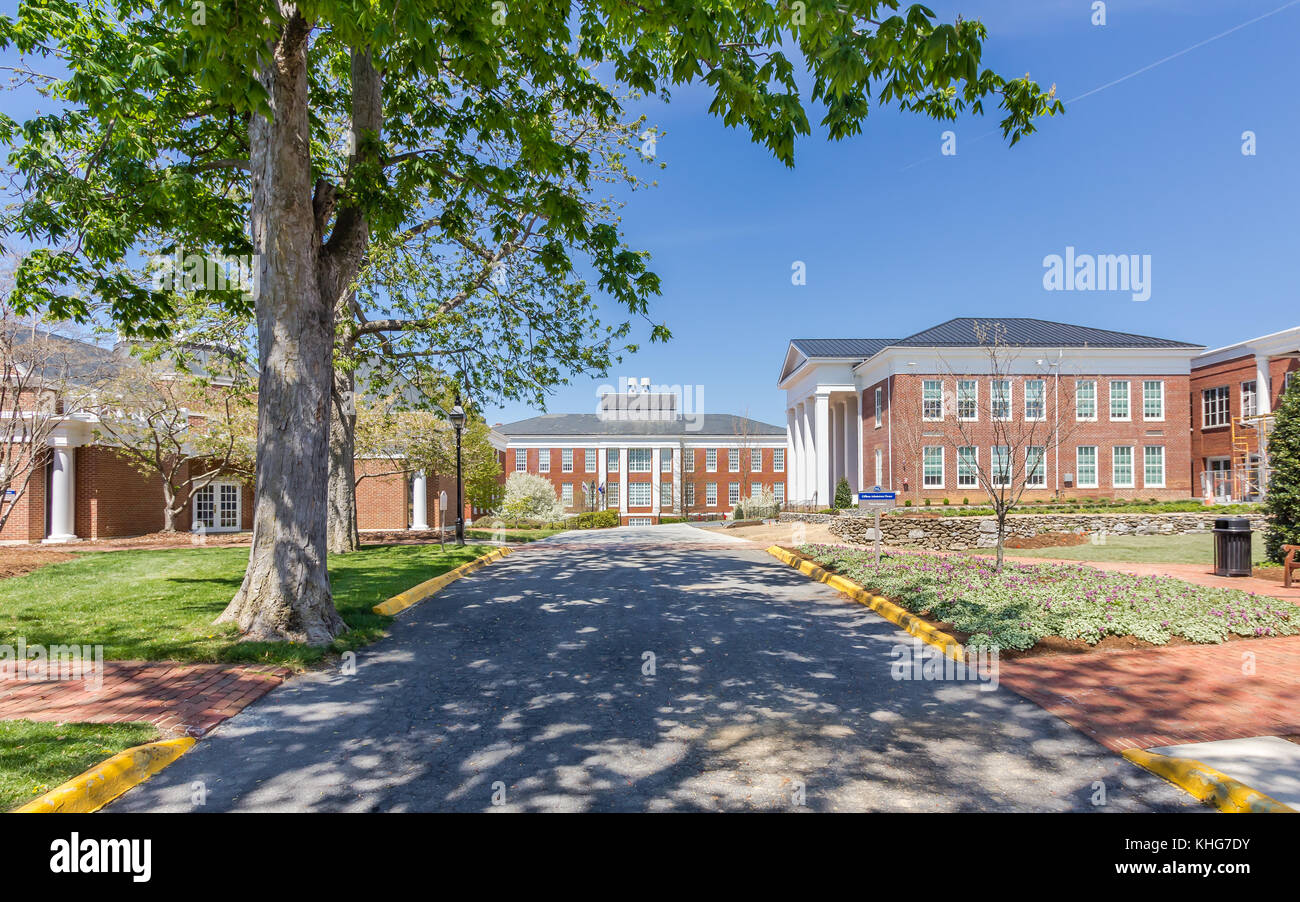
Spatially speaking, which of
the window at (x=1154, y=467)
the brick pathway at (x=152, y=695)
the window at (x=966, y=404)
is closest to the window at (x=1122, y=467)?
the window at (x=1154, y=467)

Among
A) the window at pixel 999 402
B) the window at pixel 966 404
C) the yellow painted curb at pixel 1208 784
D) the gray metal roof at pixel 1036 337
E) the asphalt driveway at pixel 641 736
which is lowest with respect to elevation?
the asphalt driveway at pixel 641 736

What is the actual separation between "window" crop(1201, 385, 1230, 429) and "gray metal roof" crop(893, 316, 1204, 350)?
3647 mm

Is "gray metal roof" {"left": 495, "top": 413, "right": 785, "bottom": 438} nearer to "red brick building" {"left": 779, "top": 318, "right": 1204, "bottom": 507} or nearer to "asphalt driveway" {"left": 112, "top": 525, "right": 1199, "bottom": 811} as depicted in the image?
"red brick building" {"left": 779, "top": 318, "right": 1204, "bottom": 507}

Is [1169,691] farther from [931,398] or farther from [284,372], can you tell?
[931,398]

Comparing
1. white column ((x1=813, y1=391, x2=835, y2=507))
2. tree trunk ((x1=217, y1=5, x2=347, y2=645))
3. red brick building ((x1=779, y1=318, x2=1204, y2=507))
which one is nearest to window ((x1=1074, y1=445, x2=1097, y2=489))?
red brick building ((x1=779, y1=318, x2=1204, y2=507))

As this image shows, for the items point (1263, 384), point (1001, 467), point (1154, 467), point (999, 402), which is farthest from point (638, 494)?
point (1001, 467)

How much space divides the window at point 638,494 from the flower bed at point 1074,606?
181 feet

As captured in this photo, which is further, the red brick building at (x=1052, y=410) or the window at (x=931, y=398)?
the window at (x=931, y=398)

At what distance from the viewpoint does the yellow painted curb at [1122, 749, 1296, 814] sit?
374cm

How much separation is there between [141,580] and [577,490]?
181ft

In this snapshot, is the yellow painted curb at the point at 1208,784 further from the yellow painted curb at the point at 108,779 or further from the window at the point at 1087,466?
the window at the point at 1087,466

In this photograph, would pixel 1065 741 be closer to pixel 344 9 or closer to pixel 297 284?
pixel 344 9

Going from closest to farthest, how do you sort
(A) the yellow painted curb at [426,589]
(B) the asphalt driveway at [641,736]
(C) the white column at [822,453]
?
1. (B) the asphalt driveway at [641,736]
2. (A) the yellow painted curb at [426,589]
3. (C) the white column at [822,453]

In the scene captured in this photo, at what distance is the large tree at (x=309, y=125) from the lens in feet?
17.1
